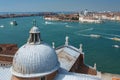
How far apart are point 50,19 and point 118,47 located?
8588 centimetres

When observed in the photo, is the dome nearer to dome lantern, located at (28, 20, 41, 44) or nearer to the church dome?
the church dome

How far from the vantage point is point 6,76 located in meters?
11.9

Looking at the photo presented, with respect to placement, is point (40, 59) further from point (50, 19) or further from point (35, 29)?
point (50, 19)

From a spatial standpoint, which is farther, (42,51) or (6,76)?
(6,76)

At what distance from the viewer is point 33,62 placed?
401 inches

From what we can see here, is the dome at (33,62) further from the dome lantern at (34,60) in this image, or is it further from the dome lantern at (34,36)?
the dome lantern at (34,36)

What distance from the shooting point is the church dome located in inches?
401

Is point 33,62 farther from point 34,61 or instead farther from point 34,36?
point 34,36

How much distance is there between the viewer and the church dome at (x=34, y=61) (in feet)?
33.4

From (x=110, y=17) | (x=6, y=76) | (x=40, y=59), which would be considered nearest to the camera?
(x=40, y=59)

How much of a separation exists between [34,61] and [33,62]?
0.22 feet

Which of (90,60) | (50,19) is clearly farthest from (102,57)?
(50,19)

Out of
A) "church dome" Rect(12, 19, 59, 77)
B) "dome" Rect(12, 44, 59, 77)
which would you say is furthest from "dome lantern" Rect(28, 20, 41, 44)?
"dome" Rect(12, 44, 59, 77)

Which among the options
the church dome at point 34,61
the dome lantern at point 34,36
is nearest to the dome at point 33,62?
the church dome at point 34,61
